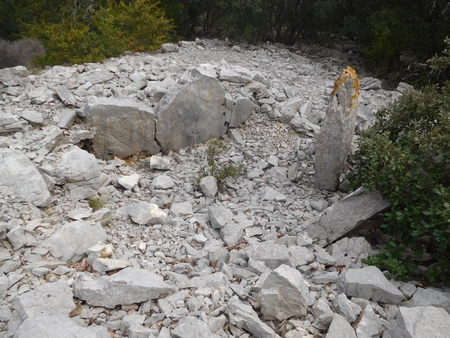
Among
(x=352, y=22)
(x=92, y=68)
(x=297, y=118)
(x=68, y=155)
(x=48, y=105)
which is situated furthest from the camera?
(x=352, y=22)

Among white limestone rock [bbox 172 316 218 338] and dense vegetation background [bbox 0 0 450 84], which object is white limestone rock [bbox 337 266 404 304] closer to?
white limestone rock [bbox 172 316 218 338]

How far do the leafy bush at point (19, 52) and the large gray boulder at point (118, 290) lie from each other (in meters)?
7.42

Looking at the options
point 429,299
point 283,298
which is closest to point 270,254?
point 283,298

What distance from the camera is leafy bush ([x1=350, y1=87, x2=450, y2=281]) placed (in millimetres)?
4047

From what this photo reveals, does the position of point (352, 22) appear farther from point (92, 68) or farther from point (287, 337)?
point (287, 337)

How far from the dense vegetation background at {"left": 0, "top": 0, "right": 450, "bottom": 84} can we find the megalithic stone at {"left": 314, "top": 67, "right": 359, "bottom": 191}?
499 centimetres

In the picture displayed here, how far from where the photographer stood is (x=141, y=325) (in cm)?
341

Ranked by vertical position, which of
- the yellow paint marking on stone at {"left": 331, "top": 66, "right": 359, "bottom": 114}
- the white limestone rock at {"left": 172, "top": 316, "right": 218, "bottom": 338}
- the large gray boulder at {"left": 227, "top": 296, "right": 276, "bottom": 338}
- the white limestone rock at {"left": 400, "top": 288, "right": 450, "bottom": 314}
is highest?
the yellow paint marking on stone at {"left": 331, "top": 66, "right": 359, "bottom": 114}

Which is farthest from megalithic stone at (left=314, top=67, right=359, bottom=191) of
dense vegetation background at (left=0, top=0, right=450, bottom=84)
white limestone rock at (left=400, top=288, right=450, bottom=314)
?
dense vegetation background at (left=0, top=0, right=450, bottom=84)

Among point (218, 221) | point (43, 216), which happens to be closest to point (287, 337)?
point (218, 221)

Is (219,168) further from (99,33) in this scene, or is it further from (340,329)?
(99,33)

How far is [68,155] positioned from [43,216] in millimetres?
1215

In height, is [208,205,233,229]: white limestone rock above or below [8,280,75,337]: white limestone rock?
below

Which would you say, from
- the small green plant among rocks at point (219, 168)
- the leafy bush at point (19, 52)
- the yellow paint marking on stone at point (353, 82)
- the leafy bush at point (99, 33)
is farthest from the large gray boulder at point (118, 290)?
the leafy bush at point (19, 52)
